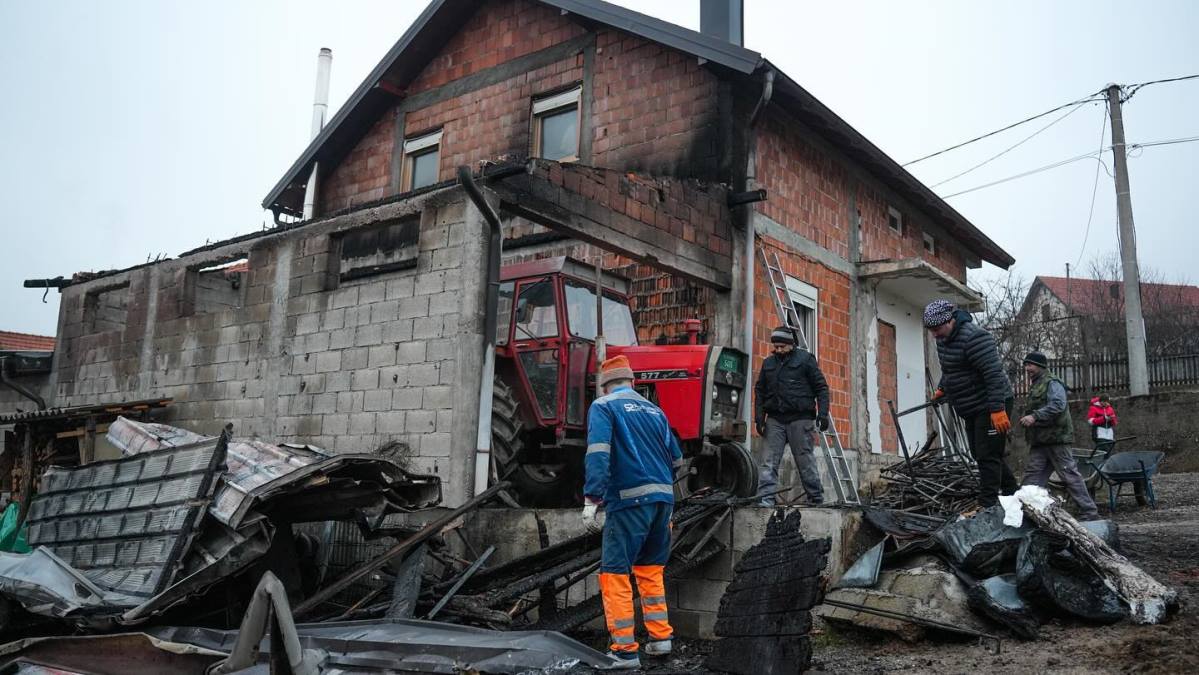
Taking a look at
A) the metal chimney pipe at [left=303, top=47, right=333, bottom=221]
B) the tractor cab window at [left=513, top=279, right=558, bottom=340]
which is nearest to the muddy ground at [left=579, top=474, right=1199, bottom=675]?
the tractor cab window at [left=513, top=279, right=558, bottom=340]

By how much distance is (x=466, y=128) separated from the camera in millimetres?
14391

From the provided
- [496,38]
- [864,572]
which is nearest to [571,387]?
[864,572]

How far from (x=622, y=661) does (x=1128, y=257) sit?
1589 centimetres

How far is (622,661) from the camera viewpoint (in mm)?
4781

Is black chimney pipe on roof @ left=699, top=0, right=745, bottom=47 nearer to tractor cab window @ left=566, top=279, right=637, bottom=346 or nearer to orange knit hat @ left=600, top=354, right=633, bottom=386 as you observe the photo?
tractor cab window @ left=566, top=279, right=637, bottom=346

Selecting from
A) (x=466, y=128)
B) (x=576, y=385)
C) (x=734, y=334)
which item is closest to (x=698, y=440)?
(x=576, y=385)

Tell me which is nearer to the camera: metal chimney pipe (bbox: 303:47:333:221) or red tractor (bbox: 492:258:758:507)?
red tractor (bbox: 492:258:758:507)

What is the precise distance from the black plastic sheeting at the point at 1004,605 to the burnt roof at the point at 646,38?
6904mm

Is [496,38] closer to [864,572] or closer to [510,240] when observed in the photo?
[510,240]

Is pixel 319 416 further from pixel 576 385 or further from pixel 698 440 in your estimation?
pixel 698 440

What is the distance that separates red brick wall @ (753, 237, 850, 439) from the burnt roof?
1.84m

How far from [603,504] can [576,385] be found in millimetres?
3586

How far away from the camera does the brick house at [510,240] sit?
8.51 m

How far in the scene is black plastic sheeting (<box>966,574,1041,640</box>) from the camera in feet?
17.2
